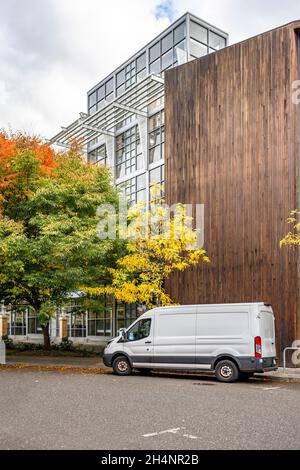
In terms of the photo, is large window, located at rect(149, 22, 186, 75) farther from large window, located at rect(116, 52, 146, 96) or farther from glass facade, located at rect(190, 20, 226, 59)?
large window, located at rect(116, 52, 146, 96)

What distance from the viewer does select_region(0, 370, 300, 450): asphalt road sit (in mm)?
7832

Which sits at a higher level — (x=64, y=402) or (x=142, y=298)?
A: (x=142, y=298)

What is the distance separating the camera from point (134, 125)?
→ 34.4 meters

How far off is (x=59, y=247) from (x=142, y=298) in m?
3.64

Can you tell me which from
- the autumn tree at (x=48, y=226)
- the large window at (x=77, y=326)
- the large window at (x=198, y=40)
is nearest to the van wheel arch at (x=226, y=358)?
the autumn tree at (x=48, y=226)

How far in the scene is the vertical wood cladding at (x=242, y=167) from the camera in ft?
66.6

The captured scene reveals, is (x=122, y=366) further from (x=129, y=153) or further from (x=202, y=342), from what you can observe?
(x=129, y=153)

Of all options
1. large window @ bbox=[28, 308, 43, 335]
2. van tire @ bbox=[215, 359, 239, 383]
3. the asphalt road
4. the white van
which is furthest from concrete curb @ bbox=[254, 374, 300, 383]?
large window @ bbox=[28, 308, 43, 335]

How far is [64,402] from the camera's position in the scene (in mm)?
11703

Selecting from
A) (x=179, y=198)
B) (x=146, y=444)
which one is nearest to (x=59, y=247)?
(x=179, y=198)

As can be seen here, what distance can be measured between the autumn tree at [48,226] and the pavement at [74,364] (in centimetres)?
195

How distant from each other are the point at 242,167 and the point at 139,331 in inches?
317

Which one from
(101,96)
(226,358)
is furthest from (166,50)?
(226,358)
